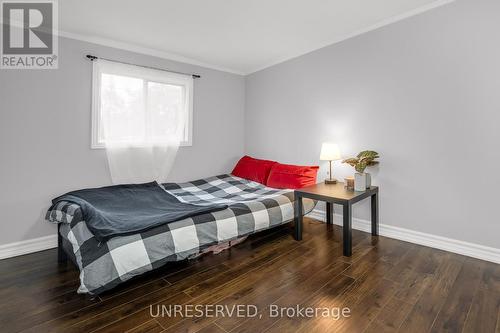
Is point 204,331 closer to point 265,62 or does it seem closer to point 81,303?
point 81,303

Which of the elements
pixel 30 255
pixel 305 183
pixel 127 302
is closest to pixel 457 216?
pixel 305 183

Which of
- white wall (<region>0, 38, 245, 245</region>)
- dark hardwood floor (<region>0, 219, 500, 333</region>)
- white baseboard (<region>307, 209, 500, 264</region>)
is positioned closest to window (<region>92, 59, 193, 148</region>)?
white wall (<region>0, 38, 245, 245</region>)

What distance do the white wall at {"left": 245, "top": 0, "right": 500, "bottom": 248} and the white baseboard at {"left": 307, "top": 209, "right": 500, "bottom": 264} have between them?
6 centimetres

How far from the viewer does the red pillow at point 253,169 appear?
3917 mm

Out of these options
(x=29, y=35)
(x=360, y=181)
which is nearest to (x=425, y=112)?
(x=360, y=181)

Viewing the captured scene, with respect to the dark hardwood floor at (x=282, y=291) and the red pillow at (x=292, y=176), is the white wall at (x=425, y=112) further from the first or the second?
the dark hardwood floor at (x=282, y=291)

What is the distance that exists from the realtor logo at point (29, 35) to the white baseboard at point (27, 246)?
1.73 metres

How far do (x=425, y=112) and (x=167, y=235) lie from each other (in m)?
2.66

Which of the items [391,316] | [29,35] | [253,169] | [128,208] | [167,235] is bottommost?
[391,316]

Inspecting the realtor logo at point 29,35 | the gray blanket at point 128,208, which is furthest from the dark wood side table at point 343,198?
the realtor logo at point 29,35

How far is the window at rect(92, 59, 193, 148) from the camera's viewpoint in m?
3.16

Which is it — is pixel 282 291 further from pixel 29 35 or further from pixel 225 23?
pixel 29 35

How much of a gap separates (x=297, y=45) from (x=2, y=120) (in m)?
3.31

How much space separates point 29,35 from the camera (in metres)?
2.77
